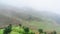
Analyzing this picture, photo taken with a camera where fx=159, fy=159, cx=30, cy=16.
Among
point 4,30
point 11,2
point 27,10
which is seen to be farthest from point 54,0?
point 4,30

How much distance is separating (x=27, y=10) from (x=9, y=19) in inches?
6.0

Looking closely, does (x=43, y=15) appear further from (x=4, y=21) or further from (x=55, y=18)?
(x=4, y=21)

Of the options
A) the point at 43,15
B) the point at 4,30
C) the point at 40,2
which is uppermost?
Result: the point at 40,2

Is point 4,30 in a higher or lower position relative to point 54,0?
lower

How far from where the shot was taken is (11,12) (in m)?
1.18

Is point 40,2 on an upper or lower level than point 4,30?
upper

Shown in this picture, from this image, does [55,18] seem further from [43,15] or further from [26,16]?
[26,16]

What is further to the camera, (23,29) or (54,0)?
(54,0)

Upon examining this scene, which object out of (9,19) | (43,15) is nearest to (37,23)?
(43,15)

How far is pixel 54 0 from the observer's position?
1.23 meters

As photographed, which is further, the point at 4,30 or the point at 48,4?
the point at 48,4

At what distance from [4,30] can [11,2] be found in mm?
226

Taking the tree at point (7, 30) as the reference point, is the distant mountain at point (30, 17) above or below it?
above

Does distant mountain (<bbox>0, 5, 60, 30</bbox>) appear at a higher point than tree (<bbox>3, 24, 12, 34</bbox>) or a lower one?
higher
